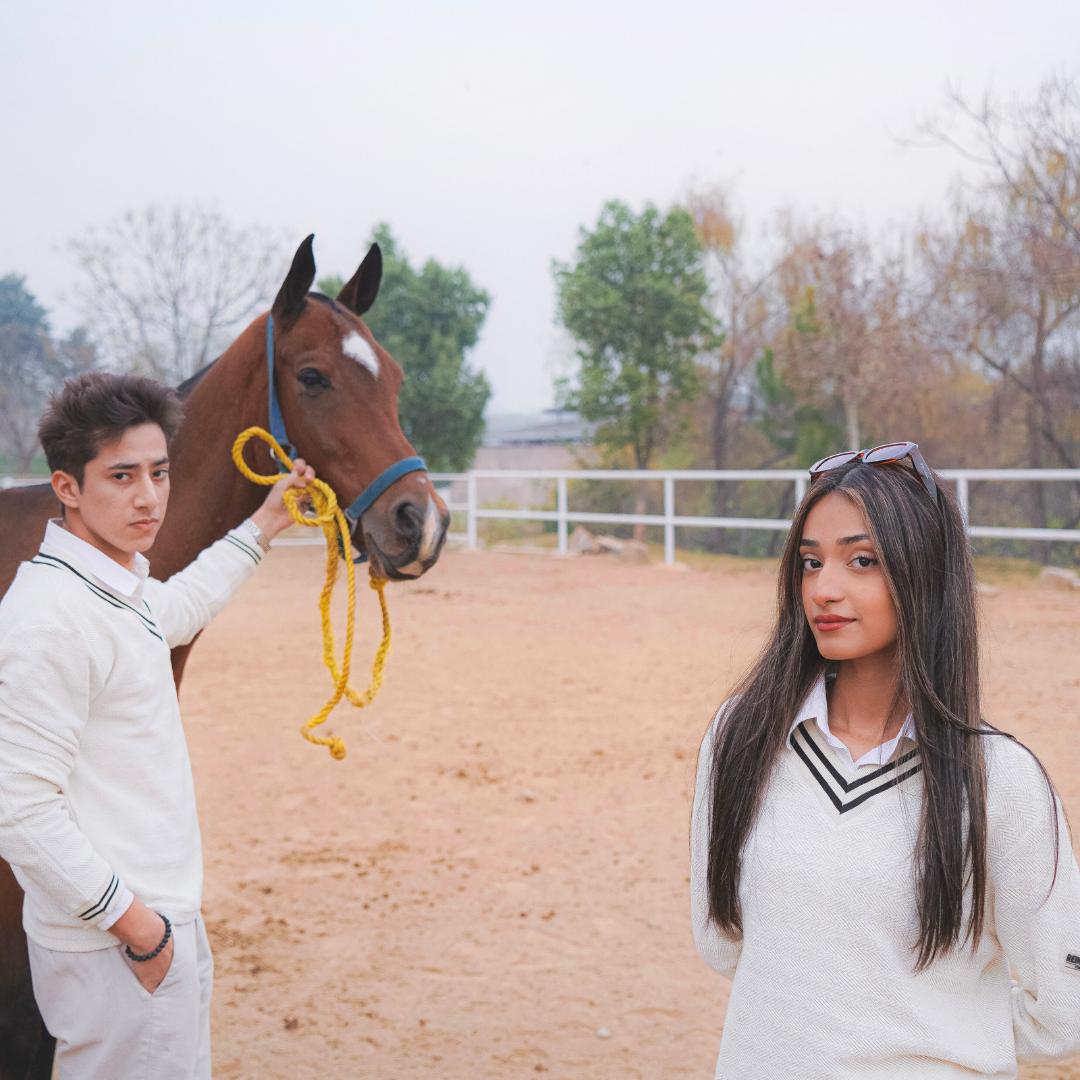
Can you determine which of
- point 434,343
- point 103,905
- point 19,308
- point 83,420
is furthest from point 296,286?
point 19,308

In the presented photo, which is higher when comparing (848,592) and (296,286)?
(296,286)

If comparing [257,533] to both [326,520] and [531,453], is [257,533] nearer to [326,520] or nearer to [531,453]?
[326,520]

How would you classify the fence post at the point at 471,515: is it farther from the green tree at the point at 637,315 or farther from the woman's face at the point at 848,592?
the woman's face at the point at 848,592

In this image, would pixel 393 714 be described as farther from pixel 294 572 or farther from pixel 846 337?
pixel 846 337

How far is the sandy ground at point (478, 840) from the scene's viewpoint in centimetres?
242

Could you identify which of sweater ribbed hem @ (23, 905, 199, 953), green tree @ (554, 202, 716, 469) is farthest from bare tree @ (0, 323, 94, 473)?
sweater ribbed hem @ (23, 905, 199, 953)

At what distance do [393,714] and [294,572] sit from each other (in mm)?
6793

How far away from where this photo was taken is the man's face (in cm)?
133

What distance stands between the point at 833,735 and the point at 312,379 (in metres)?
1.46

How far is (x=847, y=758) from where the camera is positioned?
1044mm

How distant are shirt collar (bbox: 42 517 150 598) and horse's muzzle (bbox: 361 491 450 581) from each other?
705 mm

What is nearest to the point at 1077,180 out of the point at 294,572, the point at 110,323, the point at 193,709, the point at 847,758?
the point at 294,572

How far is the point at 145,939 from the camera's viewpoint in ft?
4.09

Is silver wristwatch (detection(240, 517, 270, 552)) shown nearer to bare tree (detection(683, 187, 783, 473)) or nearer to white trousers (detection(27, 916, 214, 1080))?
white trousers (detection(27, 916, 214, 1080))
